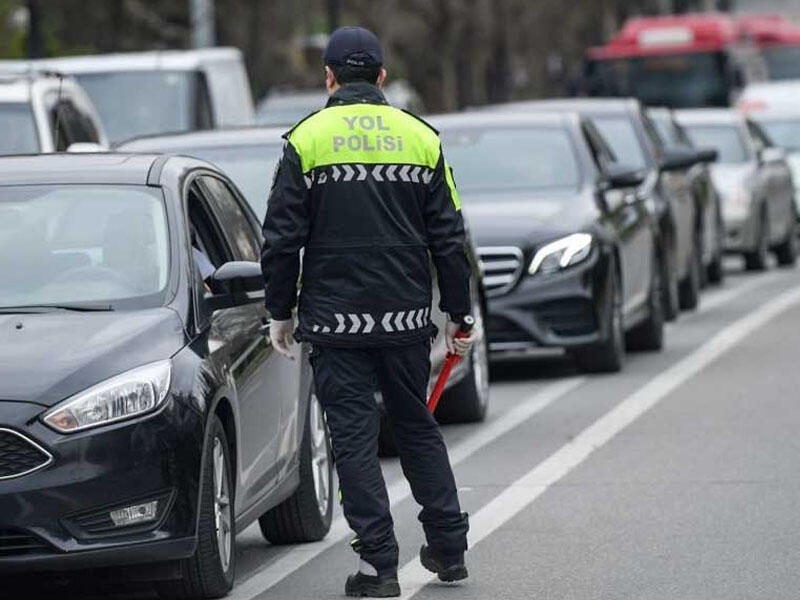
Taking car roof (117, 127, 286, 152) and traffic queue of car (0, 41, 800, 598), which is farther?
car roof (117, 127, 286, 152)

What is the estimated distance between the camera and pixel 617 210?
56.4 ft

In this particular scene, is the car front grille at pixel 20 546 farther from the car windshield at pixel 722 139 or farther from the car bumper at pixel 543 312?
the car windshield at pixel 722 139

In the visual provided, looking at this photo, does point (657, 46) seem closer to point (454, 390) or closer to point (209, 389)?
point (454, 390)

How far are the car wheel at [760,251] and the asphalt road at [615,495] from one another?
10.4m

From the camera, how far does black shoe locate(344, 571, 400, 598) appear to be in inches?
327

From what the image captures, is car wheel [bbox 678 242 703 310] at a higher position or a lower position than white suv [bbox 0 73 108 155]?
lower

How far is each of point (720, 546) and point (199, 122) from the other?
1382cm

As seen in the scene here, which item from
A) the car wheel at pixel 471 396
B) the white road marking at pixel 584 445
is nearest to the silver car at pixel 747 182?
the white road marking at pixel 584 445

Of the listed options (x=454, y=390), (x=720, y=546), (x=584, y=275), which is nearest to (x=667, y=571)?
(x=720, y=546)

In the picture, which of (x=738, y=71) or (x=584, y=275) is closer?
(x=584, y=275)

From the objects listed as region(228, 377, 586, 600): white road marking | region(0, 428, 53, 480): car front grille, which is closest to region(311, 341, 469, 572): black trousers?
region(228, 377, 586, 600): white road marking

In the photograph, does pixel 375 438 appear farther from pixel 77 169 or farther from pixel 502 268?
pixel 502 268

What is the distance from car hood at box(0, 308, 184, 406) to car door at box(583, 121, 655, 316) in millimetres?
8643

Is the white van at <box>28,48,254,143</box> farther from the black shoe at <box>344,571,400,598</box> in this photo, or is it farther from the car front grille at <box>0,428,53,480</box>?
the car front grille at <box>0,428,53,480</box>
